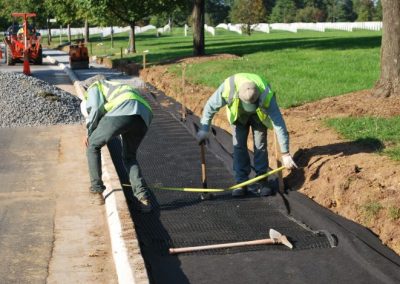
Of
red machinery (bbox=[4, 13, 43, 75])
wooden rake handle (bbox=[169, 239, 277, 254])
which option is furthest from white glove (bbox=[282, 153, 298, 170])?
red machinery (bbox=[4, 13, 43, 75])

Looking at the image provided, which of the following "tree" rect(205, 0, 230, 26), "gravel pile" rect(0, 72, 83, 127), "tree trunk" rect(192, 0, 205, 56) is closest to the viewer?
"gravel pile" rect(0, 72, 83, 127)

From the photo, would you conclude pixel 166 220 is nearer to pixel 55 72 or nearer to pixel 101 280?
pixel 101 280

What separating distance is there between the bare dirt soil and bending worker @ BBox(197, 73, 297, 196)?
0.46 meters

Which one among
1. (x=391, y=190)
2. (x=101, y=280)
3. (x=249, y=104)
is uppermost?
(x=249, y=104)

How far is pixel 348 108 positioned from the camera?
410 inches

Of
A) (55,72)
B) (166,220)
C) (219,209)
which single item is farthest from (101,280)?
(55,72)

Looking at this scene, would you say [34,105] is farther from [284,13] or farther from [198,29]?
[284,13]

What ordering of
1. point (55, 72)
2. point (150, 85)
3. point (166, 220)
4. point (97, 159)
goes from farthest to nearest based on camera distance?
point (55, 72) → point (150, 85) → point (97, 159) → point (166, 220)

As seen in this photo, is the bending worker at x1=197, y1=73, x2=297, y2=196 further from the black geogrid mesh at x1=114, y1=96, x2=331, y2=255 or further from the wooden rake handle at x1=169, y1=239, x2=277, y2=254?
the wooden rake handle at x1=169, y1=239, x2=277, y2=254

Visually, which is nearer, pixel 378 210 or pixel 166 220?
pixel 378 210

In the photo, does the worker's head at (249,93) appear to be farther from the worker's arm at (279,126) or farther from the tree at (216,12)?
the tree at (216,12)

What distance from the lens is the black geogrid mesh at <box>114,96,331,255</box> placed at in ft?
20.1

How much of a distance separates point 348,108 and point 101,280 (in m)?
6.05

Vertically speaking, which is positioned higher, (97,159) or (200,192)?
(97,159)
